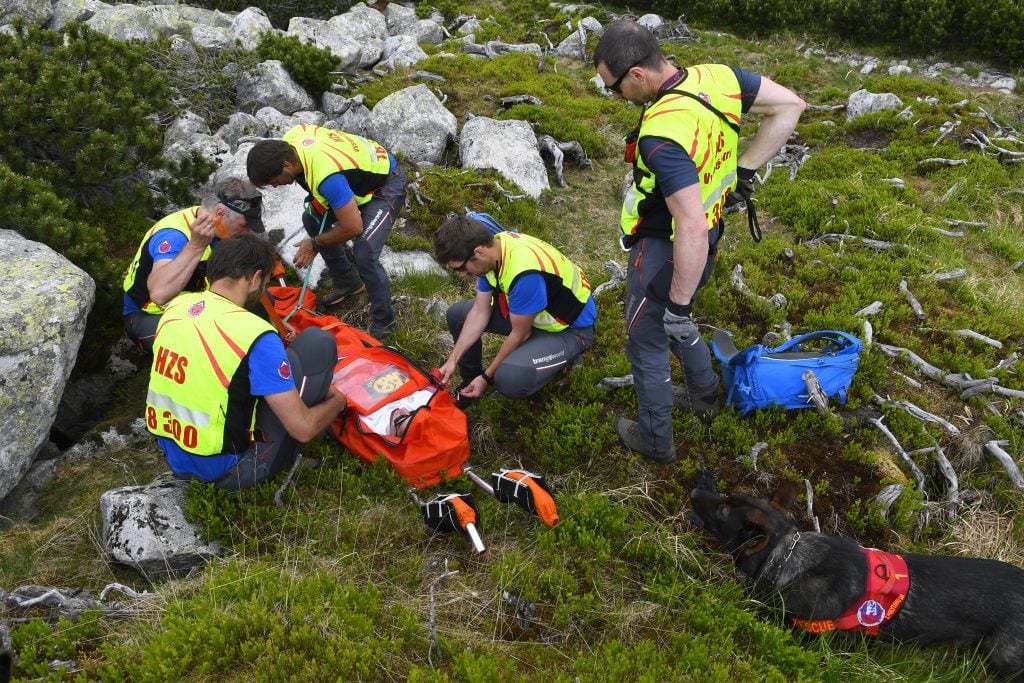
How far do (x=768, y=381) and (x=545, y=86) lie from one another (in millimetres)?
8763

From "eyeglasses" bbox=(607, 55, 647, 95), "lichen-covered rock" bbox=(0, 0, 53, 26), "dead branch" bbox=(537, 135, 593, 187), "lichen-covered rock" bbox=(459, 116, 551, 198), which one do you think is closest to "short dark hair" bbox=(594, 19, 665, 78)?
"eyeglasses" bbox=(607, 55, 647, 95)

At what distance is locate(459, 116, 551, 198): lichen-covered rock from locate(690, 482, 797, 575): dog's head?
5.92 metres

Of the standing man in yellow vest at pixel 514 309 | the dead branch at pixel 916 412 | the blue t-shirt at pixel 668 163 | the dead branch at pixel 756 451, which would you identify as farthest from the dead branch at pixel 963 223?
the blue t-shirt at pixel 668 163

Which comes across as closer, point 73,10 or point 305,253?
point 305,253

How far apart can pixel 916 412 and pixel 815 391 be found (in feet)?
3.32

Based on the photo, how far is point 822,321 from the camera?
6.62 metres

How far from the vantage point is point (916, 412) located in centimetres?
554

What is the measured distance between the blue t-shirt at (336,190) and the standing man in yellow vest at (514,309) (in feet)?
3.64

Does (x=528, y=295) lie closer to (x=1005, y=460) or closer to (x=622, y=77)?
(x=622, y=77)

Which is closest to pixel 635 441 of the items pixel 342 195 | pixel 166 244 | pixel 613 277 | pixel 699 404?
pixel 699 404

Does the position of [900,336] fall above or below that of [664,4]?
below

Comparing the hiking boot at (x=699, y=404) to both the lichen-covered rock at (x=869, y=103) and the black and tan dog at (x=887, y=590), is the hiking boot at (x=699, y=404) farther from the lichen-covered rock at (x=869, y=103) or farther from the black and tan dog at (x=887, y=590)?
the lichen-covered rock at (x=869, y=103)

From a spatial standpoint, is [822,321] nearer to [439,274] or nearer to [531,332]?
[531,332]

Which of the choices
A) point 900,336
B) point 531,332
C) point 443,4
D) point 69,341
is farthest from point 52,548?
point 443,4
